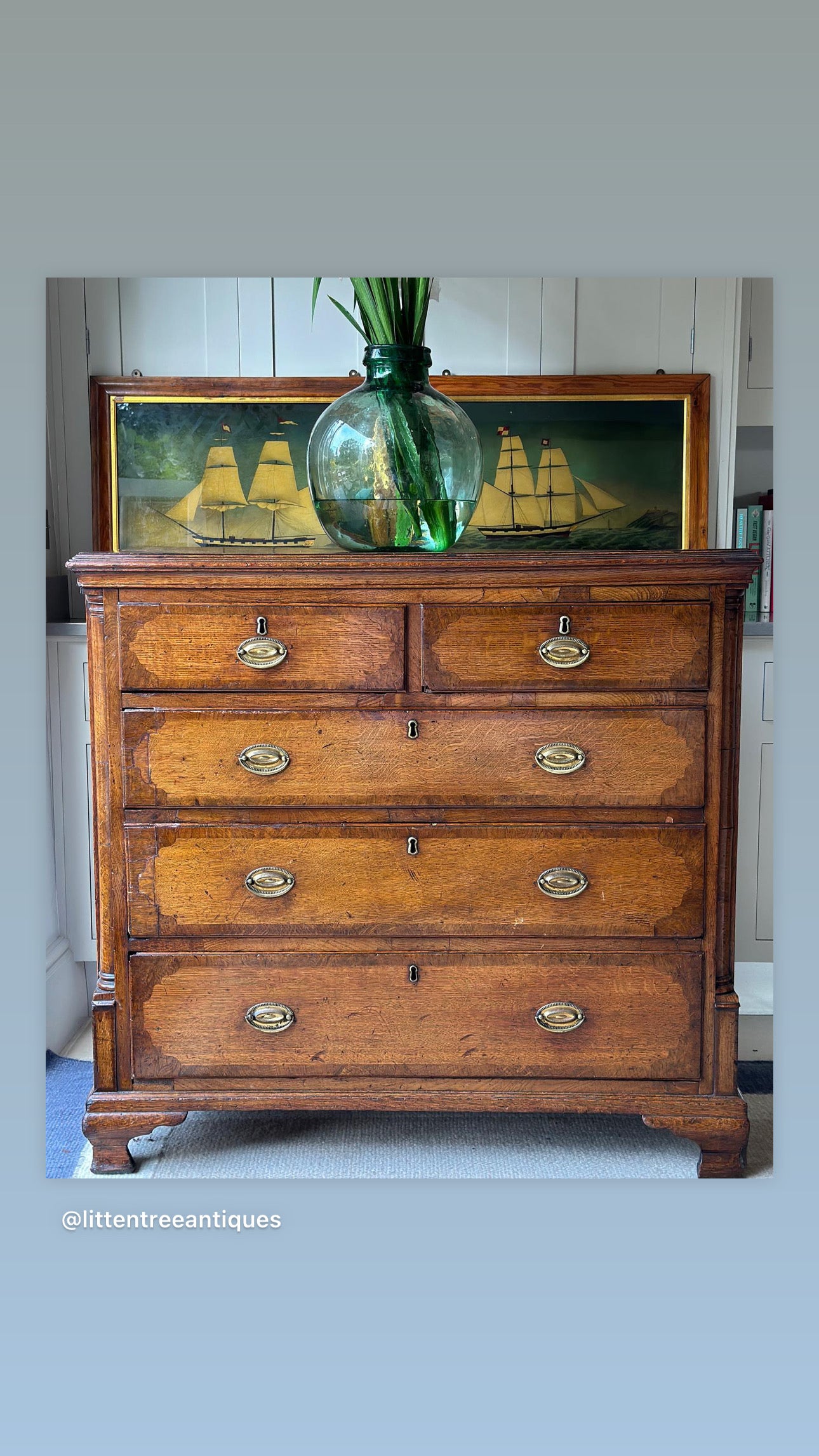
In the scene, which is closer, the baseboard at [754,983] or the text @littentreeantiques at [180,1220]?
the text @littentreeantiques at [180,1220]

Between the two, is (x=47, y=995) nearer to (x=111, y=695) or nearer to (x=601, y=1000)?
(x=111, y=695)

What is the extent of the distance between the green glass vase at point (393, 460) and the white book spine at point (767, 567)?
88 cm

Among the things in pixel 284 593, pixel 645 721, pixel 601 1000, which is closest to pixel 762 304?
pixel 645 721

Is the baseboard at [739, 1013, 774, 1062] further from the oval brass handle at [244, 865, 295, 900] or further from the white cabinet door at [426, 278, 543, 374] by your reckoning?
the white cabinet door at [426, 278, 543, 374]

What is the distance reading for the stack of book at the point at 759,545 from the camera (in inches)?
88.6

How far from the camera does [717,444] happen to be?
2.14 metres

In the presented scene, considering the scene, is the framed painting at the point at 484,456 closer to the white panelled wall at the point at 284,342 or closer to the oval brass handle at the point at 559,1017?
the white panelled wall at the point at 284,342

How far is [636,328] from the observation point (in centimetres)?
212

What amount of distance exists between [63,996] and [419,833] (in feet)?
3.37

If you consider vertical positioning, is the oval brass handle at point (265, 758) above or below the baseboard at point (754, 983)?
above

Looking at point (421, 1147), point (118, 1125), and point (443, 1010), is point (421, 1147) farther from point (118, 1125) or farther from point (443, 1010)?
point (118, 1125)

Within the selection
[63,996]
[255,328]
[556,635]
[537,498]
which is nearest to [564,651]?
[556,635]

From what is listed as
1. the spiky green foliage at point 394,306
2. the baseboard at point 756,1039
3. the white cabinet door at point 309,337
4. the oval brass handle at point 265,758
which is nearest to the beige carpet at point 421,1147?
the baseboard at point 756,1039

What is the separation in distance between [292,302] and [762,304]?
1.00m
